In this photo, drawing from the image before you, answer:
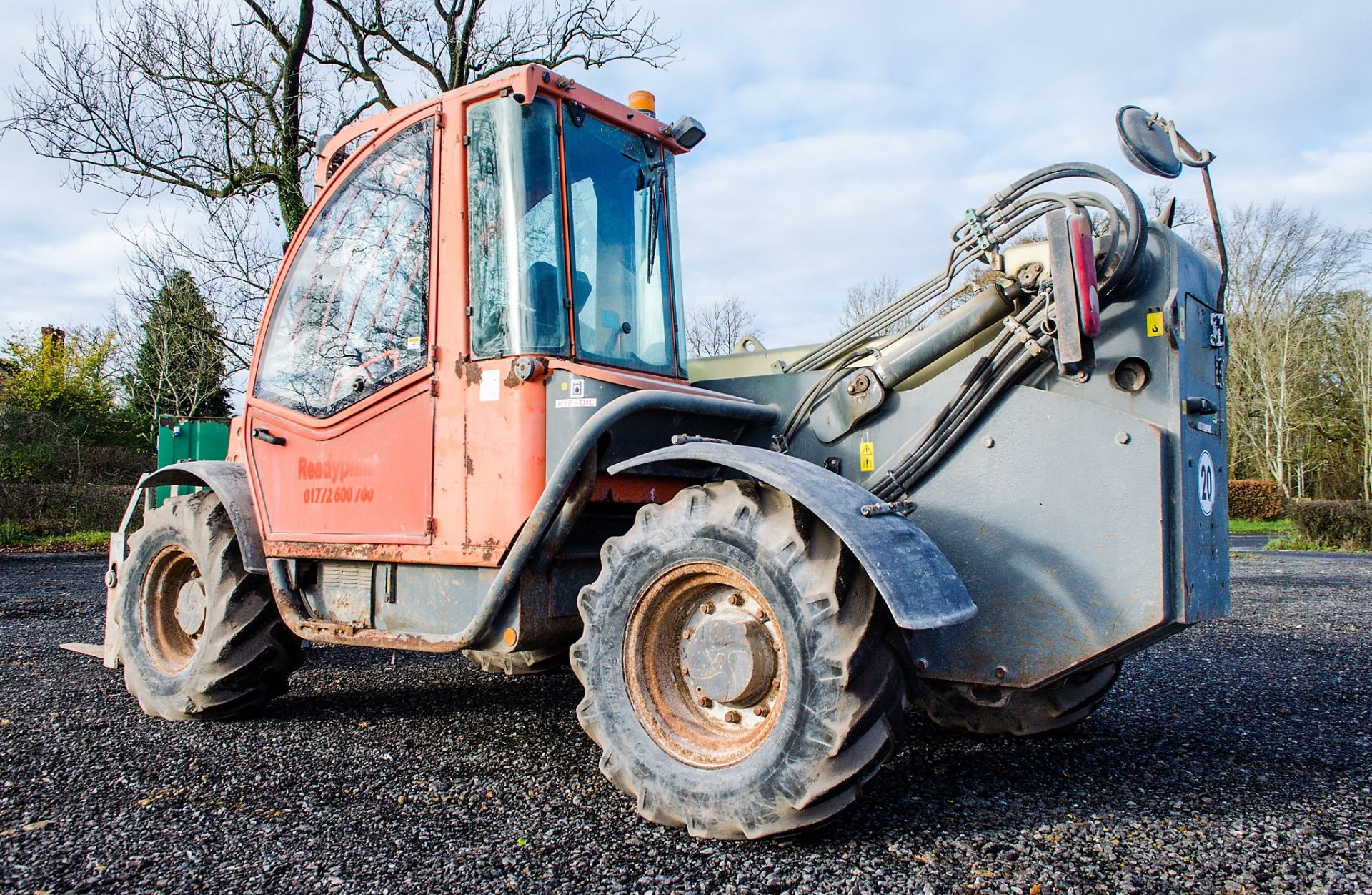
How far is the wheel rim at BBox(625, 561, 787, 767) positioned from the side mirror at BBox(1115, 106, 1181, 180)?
6.59 ft

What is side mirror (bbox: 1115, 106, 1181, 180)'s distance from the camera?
325 cm

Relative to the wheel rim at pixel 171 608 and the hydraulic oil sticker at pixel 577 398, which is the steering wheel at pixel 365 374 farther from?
the wheel rim at pixel 171 608

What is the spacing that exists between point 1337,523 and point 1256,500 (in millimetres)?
10654

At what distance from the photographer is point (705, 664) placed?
9.87ft

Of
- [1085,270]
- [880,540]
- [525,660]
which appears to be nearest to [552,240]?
[525,660]

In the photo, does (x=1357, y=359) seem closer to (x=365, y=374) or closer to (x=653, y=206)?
(x=653, y=206)

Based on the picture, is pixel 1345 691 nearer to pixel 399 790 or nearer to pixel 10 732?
pixel 399 790

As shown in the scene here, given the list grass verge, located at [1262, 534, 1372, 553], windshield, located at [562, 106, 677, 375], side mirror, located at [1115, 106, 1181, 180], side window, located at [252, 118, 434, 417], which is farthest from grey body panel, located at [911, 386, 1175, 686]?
grass verge, located at [1262, 534, 1372, 553]

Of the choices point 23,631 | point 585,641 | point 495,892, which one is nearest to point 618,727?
point 585,641

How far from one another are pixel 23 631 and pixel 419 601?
19.3 feet

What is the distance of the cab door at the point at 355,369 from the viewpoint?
13.0 feet

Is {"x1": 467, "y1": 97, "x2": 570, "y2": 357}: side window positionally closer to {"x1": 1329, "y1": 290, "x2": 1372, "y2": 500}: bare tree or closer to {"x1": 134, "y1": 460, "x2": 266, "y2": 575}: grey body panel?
{"x1": 134, "y1": 460, "x2": 266, "y2": 575}: grey body panel

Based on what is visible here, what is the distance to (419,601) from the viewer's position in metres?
3.89

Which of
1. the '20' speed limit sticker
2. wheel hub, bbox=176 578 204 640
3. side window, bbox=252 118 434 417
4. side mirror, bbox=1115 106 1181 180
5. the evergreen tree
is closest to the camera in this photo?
the '20' speed limit sticker
